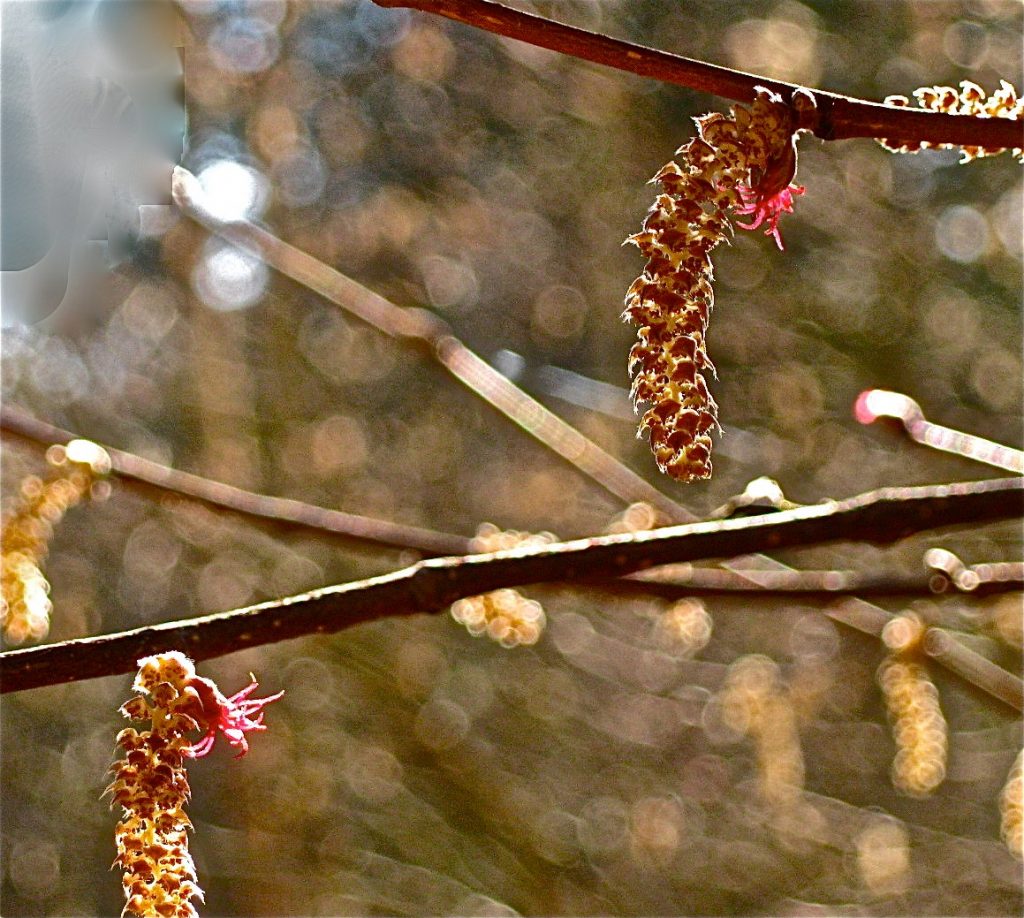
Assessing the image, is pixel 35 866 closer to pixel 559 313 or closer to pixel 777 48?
pixel 559 313

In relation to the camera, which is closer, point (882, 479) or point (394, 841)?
point (882, 479)

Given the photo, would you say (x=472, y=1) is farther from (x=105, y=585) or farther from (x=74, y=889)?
(x=74, y=889)

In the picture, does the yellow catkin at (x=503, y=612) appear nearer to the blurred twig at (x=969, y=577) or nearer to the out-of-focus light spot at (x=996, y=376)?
the blurred twig at (x=969, y=577)

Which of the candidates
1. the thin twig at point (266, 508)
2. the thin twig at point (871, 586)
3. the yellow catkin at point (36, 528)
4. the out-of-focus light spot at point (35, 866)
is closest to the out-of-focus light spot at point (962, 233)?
the thin twig at point (871, 586)

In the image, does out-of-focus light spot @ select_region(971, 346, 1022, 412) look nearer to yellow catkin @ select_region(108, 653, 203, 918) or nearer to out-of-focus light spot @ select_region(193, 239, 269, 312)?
out-of-focus light spot @ select_region(193, 239, 269, 312)

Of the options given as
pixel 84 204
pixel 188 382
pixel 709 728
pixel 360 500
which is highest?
pixel 188 382

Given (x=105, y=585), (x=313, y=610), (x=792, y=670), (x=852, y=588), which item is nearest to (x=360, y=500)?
(x=105, y=585)

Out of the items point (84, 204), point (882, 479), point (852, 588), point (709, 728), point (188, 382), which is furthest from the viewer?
point (709, 728)

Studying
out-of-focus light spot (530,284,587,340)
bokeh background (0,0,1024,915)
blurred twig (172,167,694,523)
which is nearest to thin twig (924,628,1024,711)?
blurred twig (172,167,694,523)
